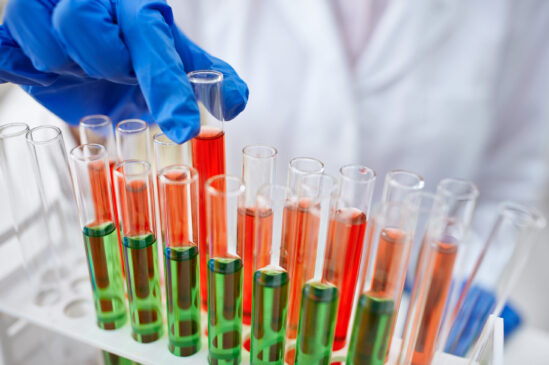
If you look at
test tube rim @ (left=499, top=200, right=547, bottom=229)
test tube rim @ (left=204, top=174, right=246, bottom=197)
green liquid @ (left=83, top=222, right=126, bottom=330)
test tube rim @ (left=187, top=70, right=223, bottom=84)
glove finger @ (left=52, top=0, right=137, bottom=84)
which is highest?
glove finger @ (left=52, top=0, right=137, bottom=84)

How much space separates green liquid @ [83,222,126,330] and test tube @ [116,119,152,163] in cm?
11

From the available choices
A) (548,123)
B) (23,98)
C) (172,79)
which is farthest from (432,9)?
(23,98)

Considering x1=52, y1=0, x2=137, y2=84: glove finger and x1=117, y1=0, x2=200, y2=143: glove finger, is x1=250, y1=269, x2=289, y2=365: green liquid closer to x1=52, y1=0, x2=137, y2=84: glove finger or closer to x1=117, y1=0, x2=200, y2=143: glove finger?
x1=117, y1=0, x2=200, y2=143: glove finger

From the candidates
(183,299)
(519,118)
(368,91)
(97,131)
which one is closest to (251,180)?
(183,299)

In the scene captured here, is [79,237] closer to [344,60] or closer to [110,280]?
[110,280]

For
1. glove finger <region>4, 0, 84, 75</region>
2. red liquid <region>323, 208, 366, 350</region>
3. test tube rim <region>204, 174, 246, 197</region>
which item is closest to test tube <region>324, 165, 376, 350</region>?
red liquid <region>323, 208, 366, 350</region>

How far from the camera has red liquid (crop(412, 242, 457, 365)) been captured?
51cm

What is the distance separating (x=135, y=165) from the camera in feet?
1.92

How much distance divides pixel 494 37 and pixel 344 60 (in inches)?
19.6

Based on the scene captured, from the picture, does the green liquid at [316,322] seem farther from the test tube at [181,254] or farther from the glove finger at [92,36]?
the glove finger at [92,36]

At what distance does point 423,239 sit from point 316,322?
6.6 inches

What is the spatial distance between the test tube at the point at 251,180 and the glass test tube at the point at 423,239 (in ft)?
0.62

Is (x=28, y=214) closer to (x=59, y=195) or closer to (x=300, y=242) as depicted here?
(x=59, y=195)

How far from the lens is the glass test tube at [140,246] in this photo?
1.89 feet
